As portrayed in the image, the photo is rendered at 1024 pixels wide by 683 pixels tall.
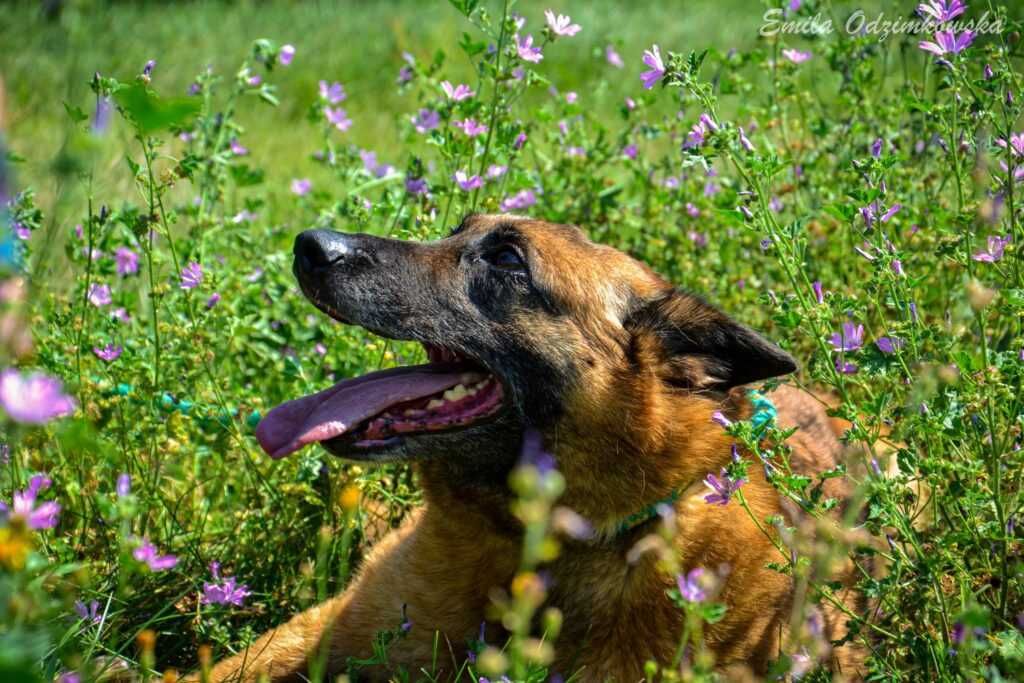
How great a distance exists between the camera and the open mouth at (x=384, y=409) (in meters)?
3.10

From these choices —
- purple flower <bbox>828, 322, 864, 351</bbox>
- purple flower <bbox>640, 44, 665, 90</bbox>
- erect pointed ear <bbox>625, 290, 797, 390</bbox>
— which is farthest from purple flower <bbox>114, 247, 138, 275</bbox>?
purple flower <bbox>828, 322, 864, 351</bbox>

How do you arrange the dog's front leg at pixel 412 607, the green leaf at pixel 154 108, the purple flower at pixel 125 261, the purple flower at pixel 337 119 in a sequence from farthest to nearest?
the purple flower at pixel 337 119 → the purple flower at pixel 125 261 → the dog's front leg at pixel 412 607 → the green leaf at pixel 154 108

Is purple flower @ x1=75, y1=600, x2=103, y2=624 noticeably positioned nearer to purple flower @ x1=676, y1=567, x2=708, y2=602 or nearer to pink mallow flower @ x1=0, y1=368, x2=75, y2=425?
pink mallow flower @ x1=0, y1=368, x2=75, y2=425

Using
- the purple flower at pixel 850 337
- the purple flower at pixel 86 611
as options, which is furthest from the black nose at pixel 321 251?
the purple flower at pixel 850 337

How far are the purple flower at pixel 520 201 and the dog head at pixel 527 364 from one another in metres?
0.79

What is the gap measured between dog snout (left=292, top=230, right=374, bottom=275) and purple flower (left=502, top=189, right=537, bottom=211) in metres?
1.05

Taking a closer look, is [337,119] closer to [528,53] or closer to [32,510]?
[528,53]

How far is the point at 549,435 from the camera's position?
10.2 ft

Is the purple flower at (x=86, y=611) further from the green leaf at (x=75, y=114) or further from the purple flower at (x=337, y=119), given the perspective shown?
the purple flower at (x=337, y=119)

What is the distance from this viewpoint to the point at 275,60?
12.3ft

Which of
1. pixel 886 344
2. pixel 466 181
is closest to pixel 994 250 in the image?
pixel 886 344

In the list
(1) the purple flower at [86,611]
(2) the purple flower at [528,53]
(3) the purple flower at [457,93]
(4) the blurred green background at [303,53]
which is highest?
(2) the purple flower at [528,53]

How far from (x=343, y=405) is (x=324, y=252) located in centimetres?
46

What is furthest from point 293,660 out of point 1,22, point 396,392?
point 1,22
